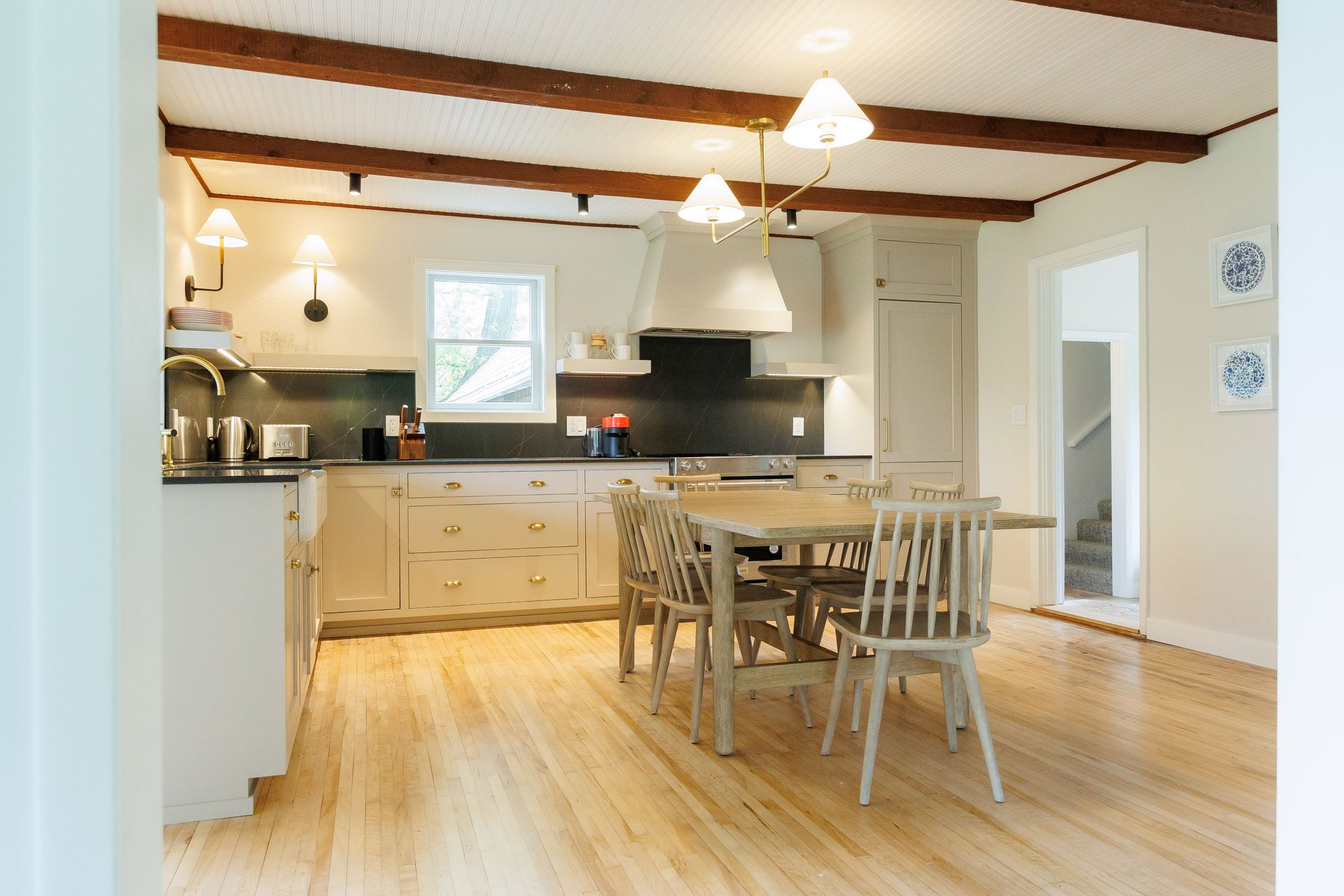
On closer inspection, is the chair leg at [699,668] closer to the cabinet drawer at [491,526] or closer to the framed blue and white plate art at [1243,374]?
the cabinet drawer at [491,526]

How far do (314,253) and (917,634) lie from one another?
3.92 m

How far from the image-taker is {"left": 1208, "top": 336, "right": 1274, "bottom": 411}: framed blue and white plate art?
12.9 ft

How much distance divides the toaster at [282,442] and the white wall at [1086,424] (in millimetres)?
5417

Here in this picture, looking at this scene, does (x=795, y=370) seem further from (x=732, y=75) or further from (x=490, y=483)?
(x=732, y=75)

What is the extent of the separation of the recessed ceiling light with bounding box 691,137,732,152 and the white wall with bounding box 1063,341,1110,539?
3828 mm

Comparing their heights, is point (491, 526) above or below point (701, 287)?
below

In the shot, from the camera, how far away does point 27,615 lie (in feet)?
2.62

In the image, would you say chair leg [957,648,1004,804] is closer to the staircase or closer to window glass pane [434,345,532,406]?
window glass pane [434,345,532,406]

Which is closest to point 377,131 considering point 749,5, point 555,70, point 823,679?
point 555,70

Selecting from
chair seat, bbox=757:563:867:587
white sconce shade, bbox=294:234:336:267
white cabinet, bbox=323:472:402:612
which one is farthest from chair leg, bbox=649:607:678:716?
white sconce shade, bbox=294:234:336:267

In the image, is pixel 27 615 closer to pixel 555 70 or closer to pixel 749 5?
pixel 749 5

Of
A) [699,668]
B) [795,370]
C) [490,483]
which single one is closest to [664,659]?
[699,668]

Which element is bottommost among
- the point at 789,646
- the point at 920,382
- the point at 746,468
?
the point at 789,646

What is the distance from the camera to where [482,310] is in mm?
5695
